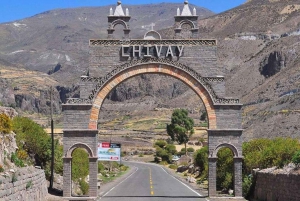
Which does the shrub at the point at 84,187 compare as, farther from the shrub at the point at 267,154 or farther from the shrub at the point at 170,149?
the shrub at the point at 170,149

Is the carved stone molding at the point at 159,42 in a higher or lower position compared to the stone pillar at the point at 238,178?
higher

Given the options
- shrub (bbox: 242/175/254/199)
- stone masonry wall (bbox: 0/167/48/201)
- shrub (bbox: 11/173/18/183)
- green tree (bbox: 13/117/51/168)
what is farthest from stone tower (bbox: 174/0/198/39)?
shrub (bbox: 11/173/18/183)

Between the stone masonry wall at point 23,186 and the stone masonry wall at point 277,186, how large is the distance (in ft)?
29.2

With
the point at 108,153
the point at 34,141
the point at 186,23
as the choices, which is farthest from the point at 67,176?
the point at 108,153

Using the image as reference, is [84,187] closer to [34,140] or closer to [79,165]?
[79,165]

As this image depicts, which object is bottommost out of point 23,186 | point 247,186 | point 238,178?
point 247,186

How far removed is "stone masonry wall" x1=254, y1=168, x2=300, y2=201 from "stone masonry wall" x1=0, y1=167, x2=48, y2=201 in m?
8.89

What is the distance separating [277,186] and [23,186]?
9.35 meters

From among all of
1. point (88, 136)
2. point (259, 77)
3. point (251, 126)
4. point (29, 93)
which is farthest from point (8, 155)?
point (29, 93)

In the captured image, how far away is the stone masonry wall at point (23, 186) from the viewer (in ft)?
64.3

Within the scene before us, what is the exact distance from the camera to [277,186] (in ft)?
84.2

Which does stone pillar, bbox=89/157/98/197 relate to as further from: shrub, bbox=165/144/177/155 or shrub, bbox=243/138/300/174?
shrub, bbox=165/144/177/155

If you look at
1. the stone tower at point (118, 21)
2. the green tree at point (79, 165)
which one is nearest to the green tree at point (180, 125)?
the green tree at point (79, 165)

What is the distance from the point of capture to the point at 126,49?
33.7 meters
